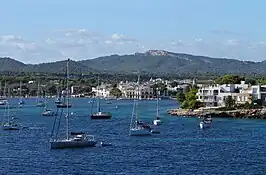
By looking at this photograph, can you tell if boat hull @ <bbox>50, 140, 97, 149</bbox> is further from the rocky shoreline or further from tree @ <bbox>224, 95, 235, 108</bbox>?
tree @ <bbox>224, 95, 235, 108</bbox>

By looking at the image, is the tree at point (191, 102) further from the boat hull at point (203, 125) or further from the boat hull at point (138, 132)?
the boat hull at point (138, 132)

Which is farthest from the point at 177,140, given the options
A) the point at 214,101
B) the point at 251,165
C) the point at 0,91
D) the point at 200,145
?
the point at 0,91

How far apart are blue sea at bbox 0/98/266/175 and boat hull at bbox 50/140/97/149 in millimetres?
657

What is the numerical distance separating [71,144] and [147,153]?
651 cm

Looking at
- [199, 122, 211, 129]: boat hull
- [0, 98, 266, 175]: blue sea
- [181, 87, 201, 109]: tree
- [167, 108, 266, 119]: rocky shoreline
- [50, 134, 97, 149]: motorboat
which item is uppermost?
[181, 87, 201, 109]: tree

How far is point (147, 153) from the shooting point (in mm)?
50031

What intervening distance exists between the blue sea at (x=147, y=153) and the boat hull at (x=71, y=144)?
66 centimetres

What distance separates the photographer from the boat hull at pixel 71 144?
52375 mm

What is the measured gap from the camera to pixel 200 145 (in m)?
55.9

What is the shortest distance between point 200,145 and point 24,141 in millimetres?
15009

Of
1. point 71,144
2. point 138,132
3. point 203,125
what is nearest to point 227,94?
point 203,125

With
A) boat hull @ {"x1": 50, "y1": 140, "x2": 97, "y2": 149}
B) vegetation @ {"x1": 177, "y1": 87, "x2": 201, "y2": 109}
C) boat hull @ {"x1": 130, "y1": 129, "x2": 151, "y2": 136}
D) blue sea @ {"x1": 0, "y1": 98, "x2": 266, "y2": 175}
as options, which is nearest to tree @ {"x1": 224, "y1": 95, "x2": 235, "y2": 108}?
vegetation @ {"x1": 177, "y1": 87, "x2": 201, "y2": 109}

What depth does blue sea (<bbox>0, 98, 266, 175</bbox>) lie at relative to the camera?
42062 millimetres

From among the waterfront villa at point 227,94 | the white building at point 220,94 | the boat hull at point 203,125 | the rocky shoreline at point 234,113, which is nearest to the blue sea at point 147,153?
the boat hull at point 203,125
